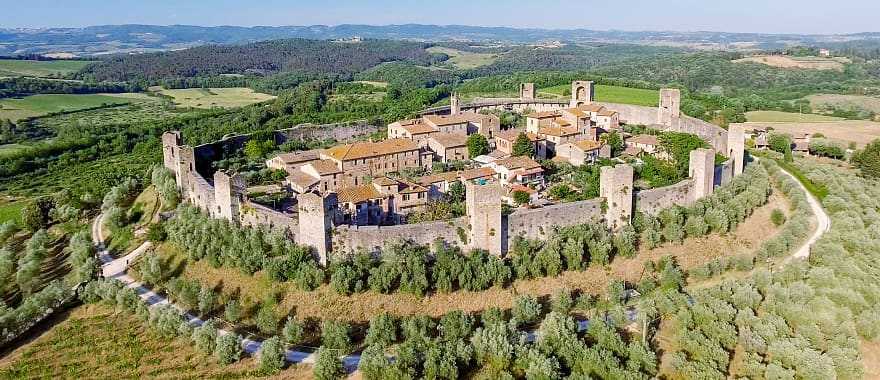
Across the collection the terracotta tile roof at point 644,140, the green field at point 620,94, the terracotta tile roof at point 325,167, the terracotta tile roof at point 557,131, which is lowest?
the terracotta tile roof at point 325,167

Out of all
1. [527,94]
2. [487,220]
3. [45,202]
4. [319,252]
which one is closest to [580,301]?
[487,220]

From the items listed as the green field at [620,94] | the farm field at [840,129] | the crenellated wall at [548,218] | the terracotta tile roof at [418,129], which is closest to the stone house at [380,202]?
the crenellated wall at [548,218]

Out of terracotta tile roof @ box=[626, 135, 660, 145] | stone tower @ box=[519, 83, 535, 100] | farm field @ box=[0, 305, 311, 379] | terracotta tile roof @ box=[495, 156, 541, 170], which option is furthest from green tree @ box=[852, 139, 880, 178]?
farm field @ box=[0, 305, 311, 379]

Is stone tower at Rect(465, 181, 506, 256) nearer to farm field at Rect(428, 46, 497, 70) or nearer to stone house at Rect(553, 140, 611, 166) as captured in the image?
stone house at Rect(553, 140, 611, 166)

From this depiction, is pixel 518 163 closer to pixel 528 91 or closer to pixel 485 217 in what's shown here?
pixel 485 217

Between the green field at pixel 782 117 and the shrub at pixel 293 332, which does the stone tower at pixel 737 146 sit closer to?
the shrub at pixel 293 332

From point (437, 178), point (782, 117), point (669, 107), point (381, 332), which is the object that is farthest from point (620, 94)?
point (381, 332)
